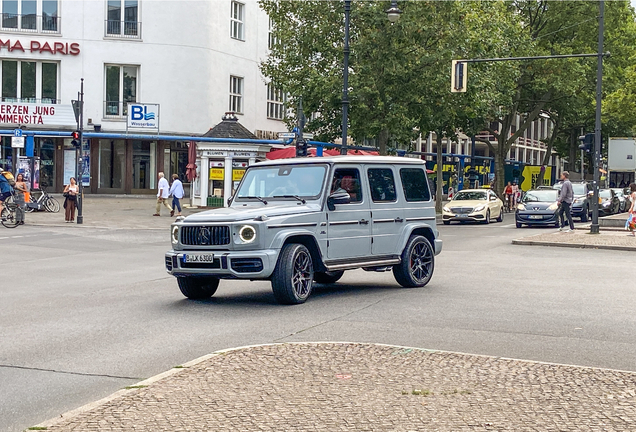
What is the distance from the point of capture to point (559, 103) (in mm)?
58688

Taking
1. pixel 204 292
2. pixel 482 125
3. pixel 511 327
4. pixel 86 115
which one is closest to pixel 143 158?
pixel 86 115

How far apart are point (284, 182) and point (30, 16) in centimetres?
3942

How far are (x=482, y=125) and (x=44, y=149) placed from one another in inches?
926

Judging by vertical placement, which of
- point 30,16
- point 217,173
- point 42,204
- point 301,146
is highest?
point 30,16

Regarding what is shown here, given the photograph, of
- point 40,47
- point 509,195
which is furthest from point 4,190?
point 509,195

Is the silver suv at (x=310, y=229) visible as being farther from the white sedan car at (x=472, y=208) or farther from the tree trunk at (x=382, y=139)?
the tree trunk at (x=382, y=139)

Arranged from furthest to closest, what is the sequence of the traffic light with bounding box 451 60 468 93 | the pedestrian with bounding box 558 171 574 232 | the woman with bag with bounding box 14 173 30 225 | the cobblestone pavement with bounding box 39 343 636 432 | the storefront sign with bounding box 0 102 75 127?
the storefront sign with bounding box 0 102 75 127, the pedestrian with bounding box 558 171 574 232, the woman with bag with bounding box 14 173 30 225, the traffic light with bounding box 451 60 468 93, the cobblestone pavement with bounding box 39 343 636 432

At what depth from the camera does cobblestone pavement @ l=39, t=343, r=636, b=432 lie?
568 centimetres

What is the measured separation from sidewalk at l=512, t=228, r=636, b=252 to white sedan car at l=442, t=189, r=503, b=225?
9.24m

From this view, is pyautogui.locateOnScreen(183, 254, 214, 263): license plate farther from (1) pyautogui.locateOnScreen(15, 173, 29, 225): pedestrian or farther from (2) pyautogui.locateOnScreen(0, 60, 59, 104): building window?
(2) pyautogui.locateOnScreen(0, 60, 59, 104): building window

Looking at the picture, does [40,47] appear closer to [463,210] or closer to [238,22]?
[238,22]

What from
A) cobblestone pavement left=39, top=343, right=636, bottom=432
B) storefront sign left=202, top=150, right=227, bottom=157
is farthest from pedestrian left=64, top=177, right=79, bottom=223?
cobblestone pavement left=39, top=343, right=636, bottom=432

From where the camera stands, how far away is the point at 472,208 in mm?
38719

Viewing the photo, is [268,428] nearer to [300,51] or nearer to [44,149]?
[300,51]
